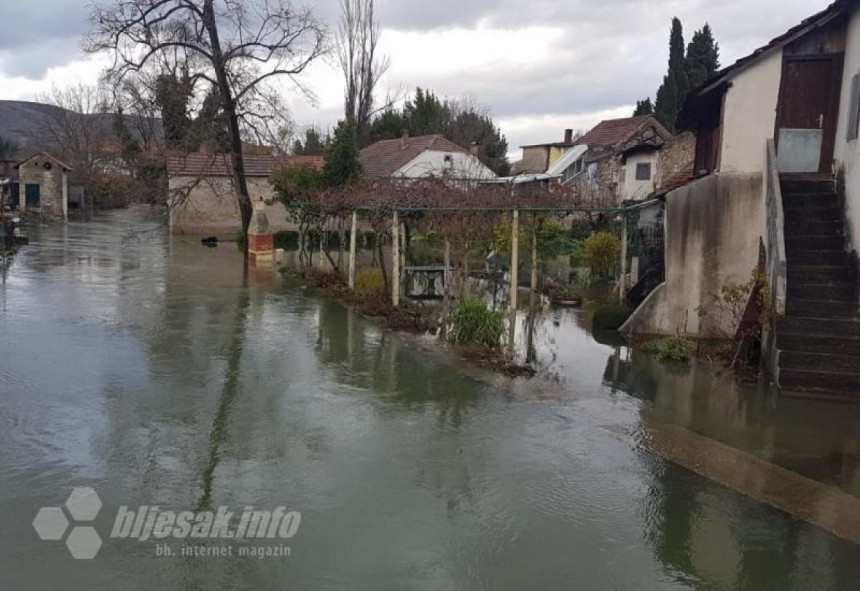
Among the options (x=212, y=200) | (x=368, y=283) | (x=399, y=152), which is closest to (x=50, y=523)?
(x=368, y=283)

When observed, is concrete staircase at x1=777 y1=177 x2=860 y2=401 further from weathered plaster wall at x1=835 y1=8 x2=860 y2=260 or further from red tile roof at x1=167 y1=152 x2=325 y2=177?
red tile roof at x1=167 y1=152 x2=325 y2=177

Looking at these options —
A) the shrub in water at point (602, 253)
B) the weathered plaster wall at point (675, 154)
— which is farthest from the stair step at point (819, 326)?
the weathered plaster wall at point (675, 154)

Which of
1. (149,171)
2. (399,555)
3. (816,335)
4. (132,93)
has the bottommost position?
(399,555)

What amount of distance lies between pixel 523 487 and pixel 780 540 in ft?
6.41

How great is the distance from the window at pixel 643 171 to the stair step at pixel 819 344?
72.6 feet

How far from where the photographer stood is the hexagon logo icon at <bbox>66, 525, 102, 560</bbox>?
469cm

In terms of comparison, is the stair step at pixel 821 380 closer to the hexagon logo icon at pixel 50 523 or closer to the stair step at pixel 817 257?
the stair step at pixel 817 257

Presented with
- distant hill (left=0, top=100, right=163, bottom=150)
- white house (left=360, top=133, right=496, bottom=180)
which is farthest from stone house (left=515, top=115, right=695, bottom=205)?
distant hill (left=0, top=100, right=163, bottom=150)

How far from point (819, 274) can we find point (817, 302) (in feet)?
1.87

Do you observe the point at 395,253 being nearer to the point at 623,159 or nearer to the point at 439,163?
the point at 623,159

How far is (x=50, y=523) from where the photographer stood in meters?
5.03

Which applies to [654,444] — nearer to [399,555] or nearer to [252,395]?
[399,555]

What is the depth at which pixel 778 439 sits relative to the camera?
7.43m

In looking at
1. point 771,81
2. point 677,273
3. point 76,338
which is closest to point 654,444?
point 677,273
